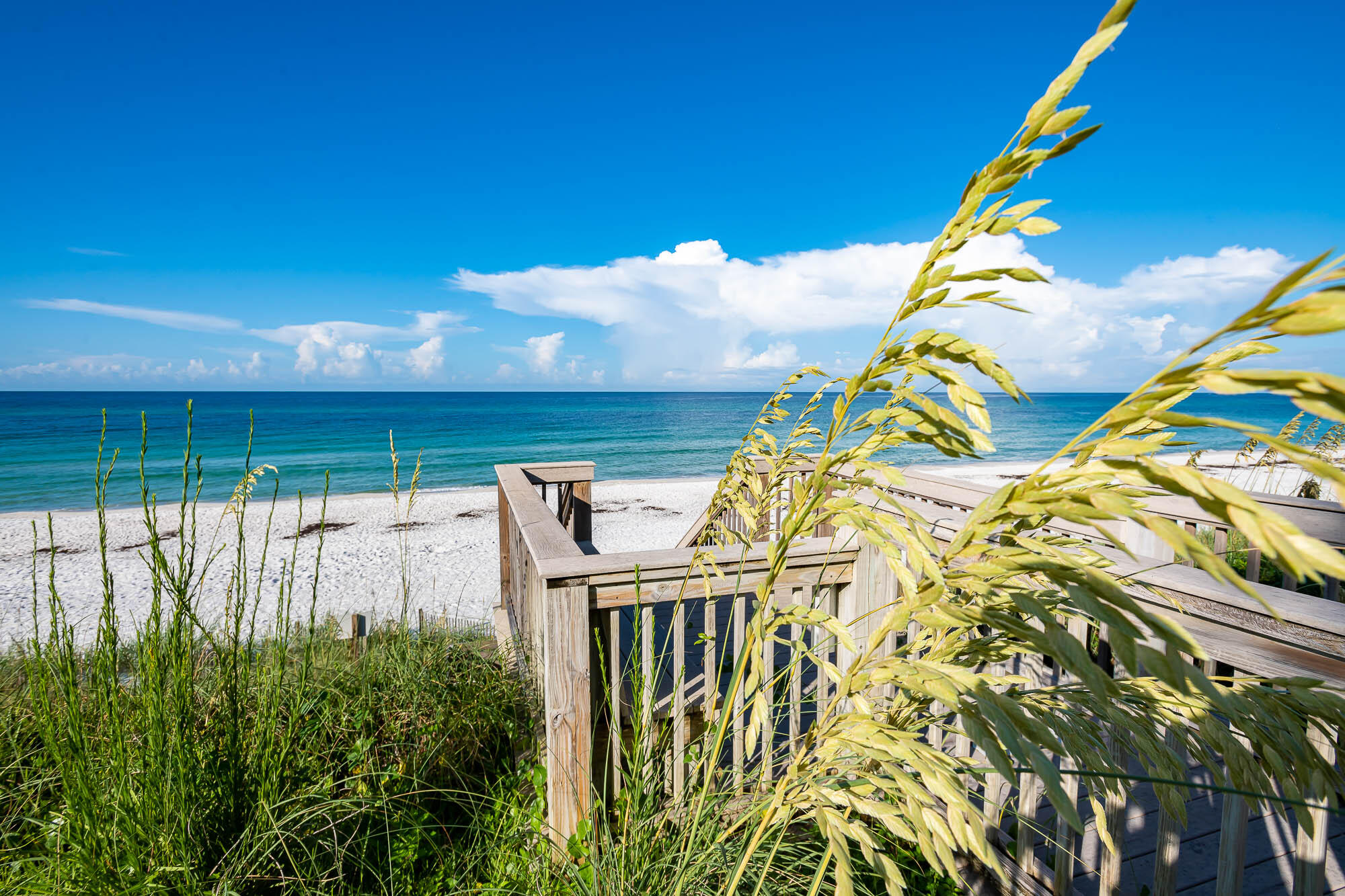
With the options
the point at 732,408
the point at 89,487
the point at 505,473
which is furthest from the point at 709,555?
the point at 732,408

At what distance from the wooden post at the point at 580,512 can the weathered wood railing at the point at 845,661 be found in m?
1.77

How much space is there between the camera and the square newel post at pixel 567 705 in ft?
6.24

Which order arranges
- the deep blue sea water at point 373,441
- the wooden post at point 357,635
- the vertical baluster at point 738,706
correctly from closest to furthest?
the vertical baluster at point 738,706 < the wooden post at point 357,635 < the deep blue sea water at point 373,441

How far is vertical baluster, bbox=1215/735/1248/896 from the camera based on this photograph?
4.18ft

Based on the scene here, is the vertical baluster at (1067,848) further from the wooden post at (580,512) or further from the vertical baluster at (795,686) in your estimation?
the wooden post at (580,512)

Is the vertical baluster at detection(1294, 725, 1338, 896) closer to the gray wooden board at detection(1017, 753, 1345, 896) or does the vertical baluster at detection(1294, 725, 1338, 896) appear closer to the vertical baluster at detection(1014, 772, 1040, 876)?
the vertical baluster at detection(1014, 772, 1040, 876)

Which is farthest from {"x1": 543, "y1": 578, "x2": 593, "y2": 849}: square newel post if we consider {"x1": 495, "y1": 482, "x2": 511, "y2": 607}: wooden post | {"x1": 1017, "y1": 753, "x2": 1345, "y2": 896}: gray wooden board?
{"x1": 495, "y1": 482, "x2": 511, "y2": 607}: wooden post

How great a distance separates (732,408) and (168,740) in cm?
6381

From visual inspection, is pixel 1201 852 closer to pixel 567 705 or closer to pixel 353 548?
pixel 567 705

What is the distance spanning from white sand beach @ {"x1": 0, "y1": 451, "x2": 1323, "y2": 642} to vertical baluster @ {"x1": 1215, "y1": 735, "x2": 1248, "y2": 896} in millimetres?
4047

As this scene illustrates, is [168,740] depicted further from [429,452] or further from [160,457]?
[160,457]

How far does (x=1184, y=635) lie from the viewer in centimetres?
52

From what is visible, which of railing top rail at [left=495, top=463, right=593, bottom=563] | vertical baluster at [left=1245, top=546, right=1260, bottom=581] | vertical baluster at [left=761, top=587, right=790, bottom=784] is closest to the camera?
vertical baluster at [left=761, top=587, right=790, bottom=784]

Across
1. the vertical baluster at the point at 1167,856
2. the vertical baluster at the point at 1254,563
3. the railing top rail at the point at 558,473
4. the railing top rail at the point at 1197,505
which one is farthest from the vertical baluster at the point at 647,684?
the vertical baluster at the point at 1254,563
